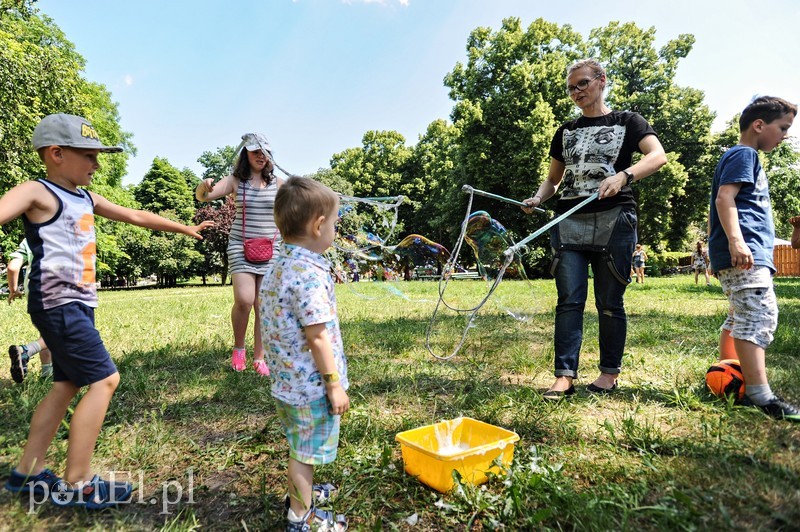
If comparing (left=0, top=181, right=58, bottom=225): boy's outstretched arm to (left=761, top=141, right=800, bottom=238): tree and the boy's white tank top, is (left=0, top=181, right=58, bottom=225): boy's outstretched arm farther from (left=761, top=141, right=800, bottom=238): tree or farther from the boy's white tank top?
(left=761, top=141, right=800, bottom=238): tree

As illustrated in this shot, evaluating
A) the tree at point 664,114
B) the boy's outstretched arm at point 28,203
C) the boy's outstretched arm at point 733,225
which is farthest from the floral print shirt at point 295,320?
the tree at point 664,114

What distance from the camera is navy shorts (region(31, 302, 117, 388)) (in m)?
2.19

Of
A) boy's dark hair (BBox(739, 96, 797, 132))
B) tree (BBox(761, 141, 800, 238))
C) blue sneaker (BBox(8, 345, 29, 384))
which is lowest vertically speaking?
blue sneaker (BBox(8, 345, 29, 384))

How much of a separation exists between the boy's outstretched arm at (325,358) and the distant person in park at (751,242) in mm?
2375

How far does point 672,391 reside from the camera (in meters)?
3.31

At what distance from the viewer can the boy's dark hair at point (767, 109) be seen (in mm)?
3018

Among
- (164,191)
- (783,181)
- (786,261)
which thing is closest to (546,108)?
(786,261)

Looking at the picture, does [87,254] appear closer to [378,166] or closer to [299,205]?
[299,205]

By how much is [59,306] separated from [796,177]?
4245 centimetres

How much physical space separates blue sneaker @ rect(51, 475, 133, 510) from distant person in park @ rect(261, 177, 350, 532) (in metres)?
0.78

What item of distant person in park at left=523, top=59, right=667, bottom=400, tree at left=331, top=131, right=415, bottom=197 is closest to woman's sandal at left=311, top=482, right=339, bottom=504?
distant person in park at left=523, top=59, right=667, bottom=400

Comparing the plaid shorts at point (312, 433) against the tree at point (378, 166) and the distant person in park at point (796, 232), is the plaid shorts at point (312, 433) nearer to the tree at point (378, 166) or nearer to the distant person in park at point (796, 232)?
the distant person in park at point (796, 232)

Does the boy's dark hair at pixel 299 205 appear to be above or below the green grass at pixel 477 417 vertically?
above

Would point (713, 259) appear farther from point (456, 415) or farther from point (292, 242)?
point (292, 242)
